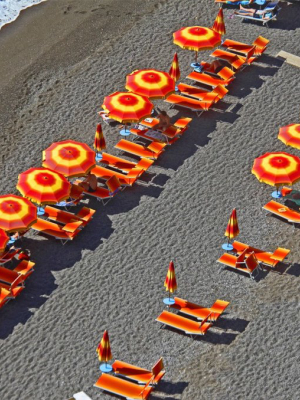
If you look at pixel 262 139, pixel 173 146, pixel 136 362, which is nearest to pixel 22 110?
pixel 173 146

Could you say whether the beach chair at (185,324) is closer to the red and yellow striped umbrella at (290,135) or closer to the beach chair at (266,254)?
the beach chair at (266,254)

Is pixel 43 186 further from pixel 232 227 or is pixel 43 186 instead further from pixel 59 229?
pixel 232 227

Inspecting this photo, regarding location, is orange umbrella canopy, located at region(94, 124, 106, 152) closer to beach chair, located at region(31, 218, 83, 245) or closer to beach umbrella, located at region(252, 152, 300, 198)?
beach chair, located at region(31, 218, 83, 245)

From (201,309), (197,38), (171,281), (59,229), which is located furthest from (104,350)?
(197,38)

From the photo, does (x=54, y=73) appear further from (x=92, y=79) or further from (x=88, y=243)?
(x=88, y=243)

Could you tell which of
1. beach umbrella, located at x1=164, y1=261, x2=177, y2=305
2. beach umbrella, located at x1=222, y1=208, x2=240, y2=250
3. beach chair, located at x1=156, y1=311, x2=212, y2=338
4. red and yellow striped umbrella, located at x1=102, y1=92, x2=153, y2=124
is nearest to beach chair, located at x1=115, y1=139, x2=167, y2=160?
red and yellow striped umbrella, located at x1=102, y1=92, x2=153, y2=124

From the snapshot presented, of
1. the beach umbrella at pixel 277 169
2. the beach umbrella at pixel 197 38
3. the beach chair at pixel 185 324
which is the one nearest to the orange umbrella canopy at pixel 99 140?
the beach umbrella at pixel 277 169
